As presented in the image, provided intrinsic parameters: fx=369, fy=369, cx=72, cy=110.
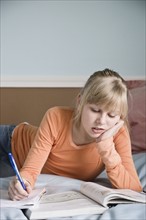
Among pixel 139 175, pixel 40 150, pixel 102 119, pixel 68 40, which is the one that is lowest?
pixel 139 175

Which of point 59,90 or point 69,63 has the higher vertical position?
point 69,63

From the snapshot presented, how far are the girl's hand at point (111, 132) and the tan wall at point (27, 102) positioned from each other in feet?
2.54

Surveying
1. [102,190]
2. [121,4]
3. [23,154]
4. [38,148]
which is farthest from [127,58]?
[102,190]

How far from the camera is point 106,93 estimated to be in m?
1.11

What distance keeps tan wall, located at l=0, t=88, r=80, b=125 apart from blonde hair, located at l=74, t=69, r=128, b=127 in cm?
76

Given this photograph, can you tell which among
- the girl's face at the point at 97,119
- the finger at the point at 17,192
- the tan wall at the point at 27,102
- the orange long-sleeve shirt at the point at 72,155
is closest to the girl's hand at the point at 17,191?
the finger at the point at 17,192

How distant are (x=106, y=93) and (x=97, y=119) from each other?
3.3 inches

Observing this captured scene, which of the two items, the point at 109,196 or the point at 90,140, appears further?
the point at 90,140

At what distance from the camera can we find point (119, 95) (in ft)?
3.69

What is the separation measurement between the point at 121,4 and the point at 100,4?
0.39 ft

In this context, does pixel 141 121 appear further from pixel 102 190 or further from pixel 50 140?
pixel 102 190

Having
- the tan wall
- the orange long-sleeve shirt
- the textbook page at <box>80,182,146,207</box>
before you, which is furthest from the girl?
the tan wall

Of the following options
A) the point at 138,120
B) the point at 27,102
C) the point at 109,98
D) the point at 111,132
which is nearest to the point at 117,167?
the point at 111,132

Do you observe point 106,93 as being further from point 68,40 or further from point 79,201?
point 68,40
